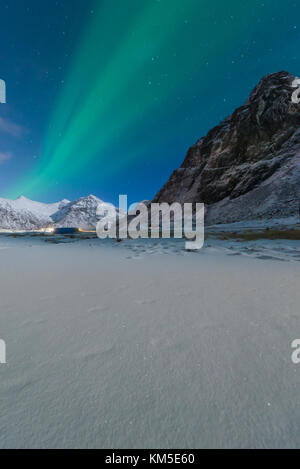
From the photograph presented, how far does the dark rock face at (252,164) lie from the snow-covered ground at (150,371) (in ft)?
89.5

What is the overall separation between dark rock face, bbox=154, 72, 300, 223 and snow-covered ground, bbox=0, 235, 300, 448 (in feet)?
89.5

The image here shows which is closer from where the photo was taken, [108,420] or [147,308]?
[108,420]

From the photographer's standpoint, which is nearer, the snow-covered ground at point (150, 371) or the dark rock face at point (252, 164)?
the snow-covered ground at point (150, 371)

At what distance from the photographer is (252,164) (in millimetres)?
41812

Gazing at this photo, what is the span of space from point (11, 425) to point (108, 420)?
18.4 inches

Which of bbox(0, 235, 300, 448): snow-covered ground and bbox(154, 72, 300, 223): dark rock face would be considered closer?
bbox(0, 235, 300, 448): snow-covered ground

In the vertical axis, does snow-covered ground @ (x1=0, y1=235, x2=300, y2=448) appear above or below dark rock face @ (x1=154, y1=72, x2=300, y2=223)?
below

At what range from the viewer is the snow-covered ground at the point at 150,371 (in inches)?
35.3

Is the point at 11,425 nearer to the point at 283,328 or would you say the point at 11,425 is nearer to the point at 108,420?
the point at 108,420

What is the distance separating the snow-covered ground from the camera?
2.94 feet

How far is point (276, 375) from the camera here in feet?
4.01

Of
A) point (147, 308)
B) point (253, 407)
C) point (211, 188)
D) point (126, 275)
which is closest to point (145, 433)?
point (253, 407)

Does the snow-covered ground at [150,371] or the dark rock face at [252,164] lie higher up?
the dark rock face at [252,164]

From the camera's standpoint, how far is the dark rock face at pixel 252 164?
1179 inches
